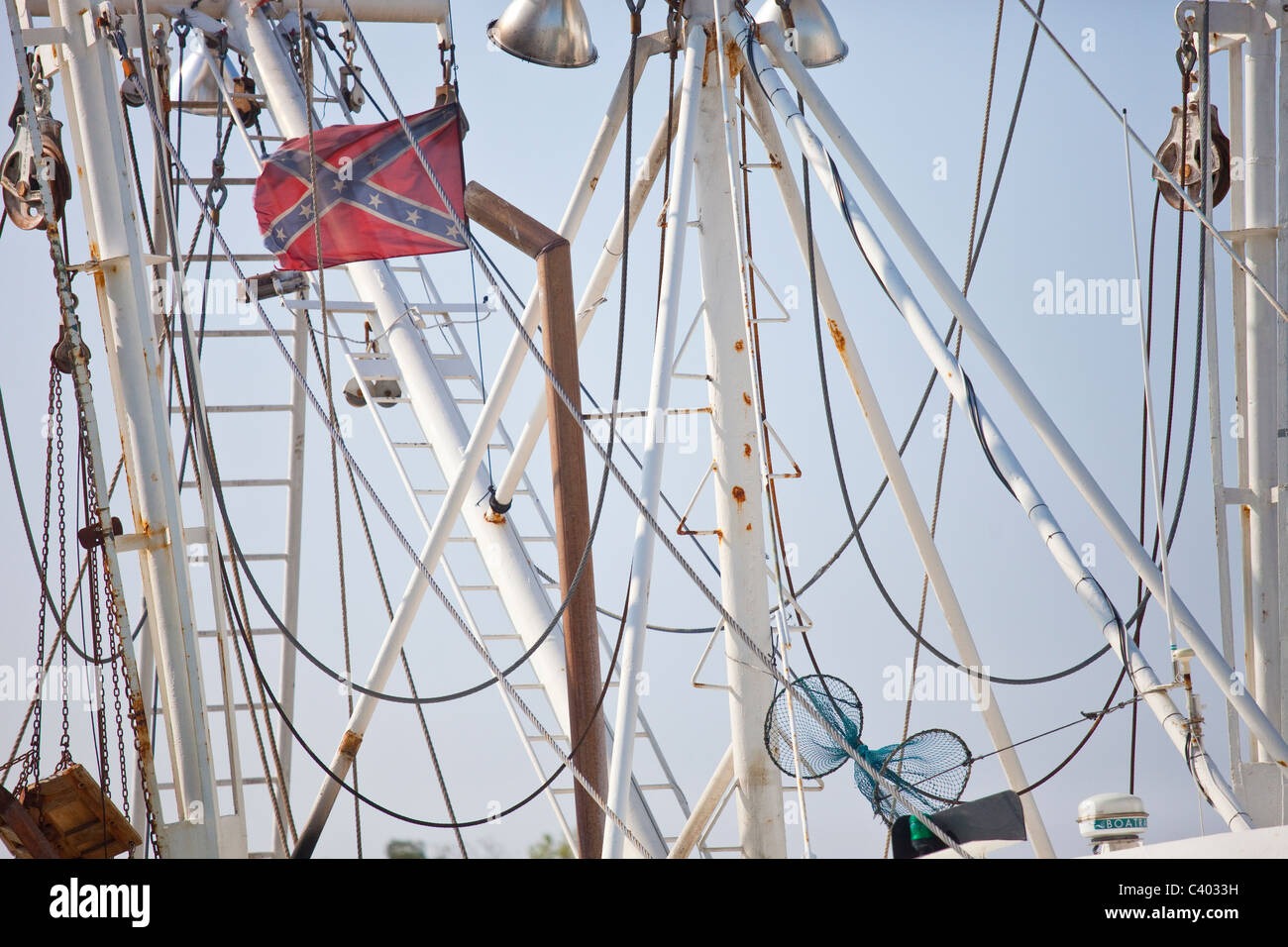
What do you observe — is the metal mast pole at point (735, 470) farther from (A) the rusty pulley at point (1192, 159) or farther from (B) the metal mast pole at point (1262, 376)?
(B) the metal mast pole at point (1262, 376)

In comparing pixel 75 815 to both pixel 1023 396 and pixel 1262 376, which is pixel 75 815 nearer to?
pixel 1023 396

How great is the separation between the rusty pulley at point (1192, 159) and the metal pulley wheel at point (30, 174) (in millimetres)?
6613

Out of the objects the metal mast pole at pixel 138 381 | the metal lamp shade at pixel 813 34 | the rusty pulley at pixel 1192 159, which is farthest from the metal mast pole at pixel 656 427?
the rusty pulley at pixel 1192 159

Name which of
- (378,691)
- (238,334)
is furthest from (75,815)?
(238,334)

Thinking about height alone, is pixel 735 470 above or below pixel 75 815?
above

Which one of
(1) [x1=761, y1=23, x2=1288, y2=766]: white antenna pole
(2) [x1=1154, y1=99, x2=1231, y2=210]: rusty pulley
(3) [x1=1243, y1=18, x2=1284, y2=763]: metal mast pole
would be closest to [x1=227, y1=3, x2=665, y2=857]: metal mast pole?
(1) [x1=761, y1=23, x2=1288, y2=766]: white antenna pole

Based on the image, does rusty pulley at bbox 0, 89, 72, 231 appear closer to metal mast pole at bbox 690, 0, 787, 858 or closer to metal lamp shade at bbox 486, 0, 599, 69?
metal lamp shade at bbox 486, 0, 599, 69

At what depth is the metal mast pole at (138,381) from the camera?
8.14m

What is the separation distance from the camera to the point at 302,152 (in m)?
9.91

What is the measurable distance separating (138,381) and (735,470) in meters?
3.49

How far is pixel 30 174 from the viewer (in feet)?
27.8

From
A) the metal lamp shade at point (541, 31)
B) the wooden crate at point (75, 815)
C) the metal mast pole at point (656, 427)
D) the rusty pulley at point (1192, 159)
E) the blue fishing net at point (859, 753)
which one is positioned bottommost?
the wooden crate at point (75, 815)

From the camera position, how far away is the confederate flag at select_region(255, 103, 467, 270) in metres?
9.60
